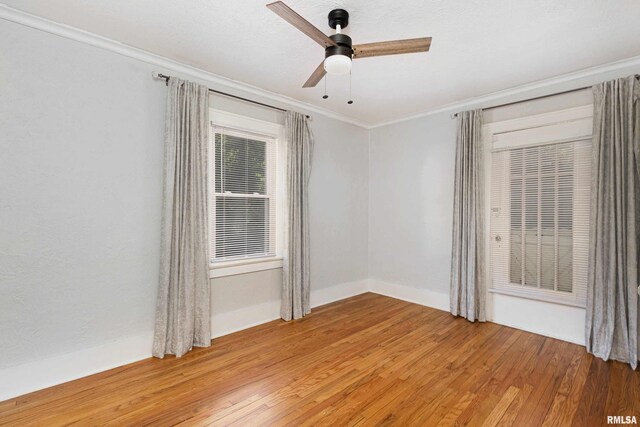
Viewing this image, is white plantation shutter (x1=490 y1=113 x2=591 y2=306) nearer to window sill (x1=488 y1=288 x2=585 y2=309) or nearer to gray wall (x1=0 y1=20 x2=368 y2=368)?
window sill (x1=488 y1=288 x2=585 y2=309)

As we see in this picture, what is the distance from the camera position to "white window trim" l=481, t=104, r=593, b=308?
10.1 feet

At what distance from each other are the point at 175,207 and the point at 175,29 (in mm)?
1484

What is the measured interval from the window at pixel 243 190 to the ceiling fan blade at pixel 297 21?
5.66 feet

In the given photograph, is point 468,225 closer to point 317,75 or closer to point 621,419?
point 621,419

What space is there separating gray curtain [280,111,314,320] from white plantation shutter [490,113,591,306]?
2.34 m

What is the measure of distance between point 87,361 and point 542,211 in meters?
4.66

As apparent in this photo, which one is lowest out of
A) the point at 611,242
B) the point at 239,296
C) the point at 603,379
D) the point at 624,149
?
the point at 603,379

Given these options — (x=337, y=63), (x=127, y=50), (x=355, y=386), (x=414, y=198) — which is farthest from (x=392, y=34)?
(x=355, y=386)

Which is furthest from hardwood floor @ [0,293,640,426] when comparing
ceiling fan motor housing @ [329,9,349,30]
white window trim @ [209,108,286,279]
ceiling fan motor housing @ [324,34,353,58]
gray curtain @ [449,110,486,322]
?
ceiling fan motor housing @ [329,9,349,30]

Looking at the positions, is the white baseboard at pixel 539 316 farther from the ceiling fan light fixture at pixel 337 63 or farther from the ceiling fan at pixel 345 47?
the ceiling fan light fixture at pixel 337 63

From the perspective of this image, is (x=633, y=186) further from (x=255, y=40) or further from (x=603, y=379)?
(x=255, y=40)

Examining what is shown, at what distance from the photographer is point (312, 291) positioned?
4172 mm

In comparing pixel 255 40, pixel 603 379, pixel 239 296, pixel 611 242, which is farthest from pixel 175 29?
pixel 603 379

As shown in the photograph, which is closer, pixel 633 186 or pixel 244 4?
pixel 244 4
